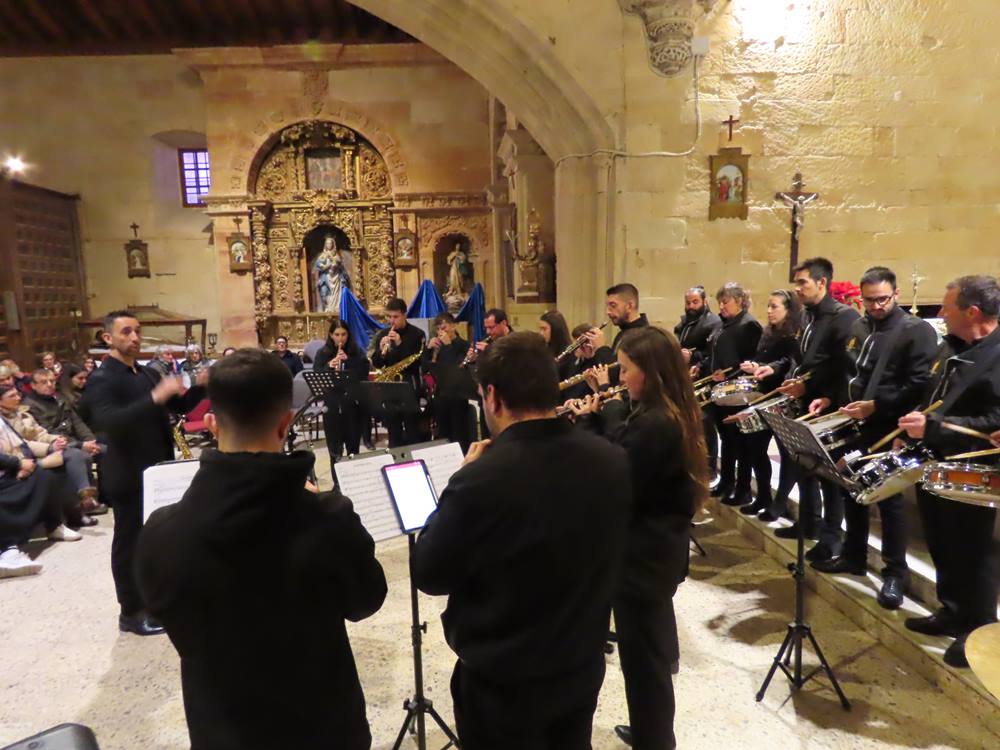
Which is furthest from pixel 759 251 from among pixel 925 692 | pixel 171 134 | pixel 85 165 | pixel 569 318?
pixel 85 165

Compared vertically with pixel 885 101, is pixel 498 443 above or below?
below

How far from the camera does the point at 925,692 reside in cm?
261

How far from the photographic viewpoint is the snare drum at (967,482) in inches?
80.5

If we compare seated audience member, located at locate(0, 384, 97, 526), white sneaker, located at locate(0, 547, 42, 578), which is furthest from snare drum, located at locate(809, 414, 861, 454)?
seated audience member, located at locate(0, 384, 97, 526)

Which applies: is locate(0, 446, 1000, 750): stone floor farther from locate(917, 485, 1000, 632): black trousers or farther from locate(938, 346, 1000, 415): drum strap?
locate(938, 346, 1000, 415): drum strap

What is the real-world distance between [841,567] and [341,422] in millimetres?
4598

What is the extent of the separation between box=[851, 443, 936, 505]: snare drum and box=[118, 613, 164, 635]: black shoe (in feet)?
11.8

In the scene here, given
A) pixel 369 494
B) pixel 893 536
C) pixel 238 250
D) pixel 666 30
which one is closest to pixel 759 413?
pixel 893 536

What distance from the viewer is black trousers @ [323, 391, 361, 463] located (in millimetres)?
6055

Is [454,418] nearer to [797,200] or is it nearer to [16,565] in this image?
[16,565]

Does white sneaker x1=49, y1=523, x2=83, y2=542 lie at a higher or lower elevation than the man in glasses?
lower

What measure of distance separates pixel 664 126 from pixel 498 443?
5.62 metres

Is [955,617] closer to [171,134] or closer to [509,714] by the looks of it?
[509,714]

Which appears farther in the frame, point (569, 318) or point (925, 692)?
point (569, 318)
